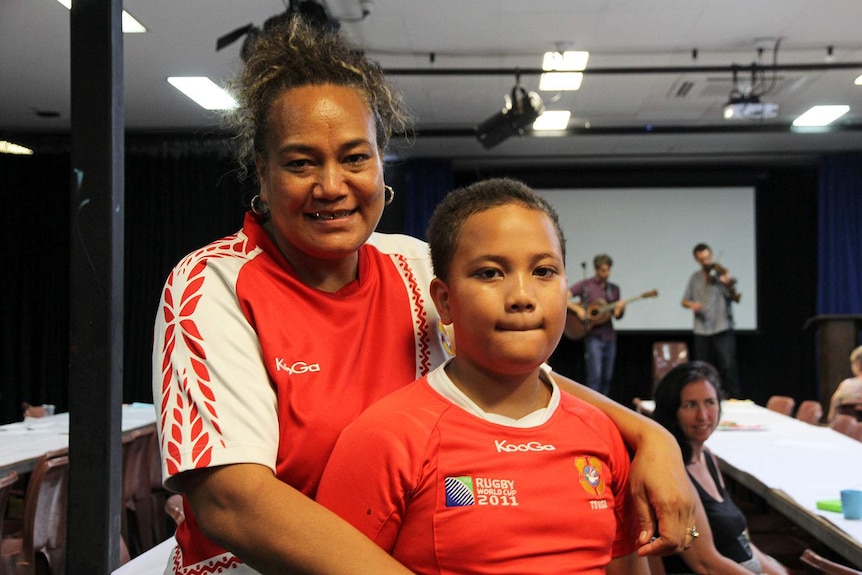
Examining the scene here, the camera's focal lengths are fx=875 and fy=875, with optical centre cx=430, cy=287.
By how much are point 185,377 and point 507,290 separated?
0.41 m

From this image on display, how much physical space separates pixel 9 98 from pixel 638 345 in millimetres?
7935

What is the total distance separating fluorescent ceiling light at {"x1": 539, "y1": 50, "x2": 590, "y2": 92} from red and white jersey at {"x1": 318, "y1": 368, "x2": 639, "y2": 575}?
20.6ft

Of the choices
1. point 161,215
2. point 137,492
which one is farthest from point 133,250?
point 137,492

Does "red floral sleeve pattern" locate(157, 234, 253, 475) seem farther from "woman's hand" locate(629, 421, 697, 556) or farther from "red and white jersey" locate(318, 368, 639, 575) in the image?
"woman's hand" locate(629, 421, 697, 556)

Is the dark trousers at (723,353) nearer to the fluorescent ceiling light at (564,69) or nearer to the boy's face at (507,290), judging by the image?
the fluorescent ceiling light at (564,69)

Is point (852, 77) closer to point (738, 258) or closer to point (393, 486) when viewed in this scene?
point (738, 258)

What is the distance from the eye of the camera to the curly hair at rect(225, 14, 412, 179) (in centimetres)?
119

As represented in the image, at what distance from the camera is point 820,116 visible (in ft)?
30.4

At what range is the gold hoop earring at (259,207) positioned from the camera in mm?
1286

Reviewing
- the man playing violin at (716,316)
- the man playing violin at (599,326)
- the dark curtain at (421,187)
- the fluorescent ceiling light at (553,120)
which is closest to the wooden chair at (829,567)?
the fluorescent ceiling light at (553,120)

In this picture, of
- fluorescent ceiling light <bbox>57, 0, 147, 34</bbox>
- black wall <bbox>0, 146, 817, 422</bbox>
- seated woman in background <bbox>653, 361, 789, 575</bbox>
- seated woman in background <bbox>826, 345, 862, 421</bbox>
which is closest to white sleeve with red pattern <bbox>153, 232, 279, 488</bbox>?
seated woman in background <bbox>653, 361, 789, 575</bbox>

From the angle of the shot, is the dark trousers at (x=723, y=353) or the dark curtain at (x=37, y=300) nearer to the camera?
the dark curtain at (x=37, y=300)

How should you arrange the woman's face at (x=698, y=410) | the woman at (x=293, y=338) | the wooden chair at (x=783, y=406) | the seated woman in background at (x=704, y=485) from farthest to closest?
1. the wooden chair at (x=783, y=406)
2. the woman's face at (x=698, y=410)
3. the seated woman in background at (x=704, y=485)
4. the woman at (x=293, y=338)

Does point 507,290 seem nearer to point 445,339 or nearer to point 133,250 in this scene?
point 445,339
